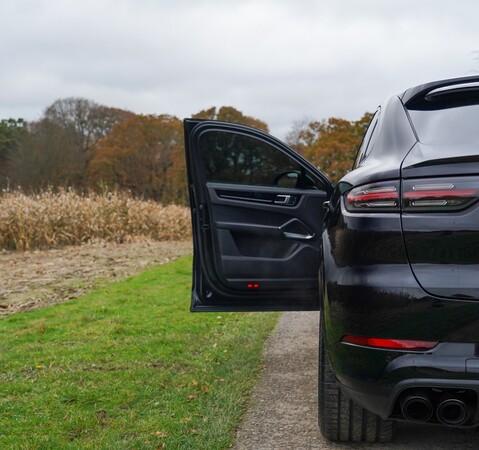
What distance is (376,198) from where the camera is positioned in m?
2.36

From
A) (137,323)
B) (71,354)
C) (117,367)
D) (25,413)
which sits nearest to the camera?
(25,413)

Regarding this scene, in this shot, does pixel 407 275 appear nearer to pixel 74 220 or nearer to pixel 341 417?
pixel 341 417

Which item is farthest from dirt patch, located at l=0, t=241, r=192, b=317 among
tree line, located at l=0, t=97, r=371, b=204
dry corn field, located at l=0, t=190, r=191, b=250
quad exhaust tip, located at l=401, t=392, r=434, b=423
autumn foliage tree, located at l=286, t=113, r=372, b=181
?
tree line, located at l=0, t=97, r=371, b=204

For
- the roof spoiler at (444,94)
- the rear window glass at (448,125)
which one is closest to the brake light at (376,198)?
the rear window glass at (448,125)

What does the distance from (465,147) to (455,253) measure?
1.47 ft

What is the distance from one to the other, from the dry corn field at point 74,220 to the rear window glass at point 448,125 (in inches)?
463

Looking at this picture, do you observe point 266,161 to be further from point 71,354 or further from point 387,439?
point 71,354

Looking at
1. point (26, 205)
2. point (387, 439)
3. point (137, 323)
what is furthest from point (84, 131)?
point (387, 439)

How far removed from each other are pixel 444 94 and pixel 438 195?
0.79 metres

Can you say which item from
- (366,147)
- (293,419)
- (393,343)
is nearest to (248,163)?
(366,147)

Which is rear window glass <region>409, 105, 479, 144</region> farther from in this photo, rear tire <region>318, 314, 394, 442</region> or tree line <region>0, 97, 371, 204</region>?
tree line <region>0, 97, 371, 204</region>

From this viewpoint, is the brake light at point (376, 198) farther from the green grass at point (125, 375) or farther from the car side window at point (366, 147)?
the green grass at point (125, 375)

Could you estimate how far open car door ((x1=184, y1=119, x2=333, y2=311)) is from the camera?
12.8 ft

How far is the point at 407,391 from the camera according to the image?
2.29 metres
